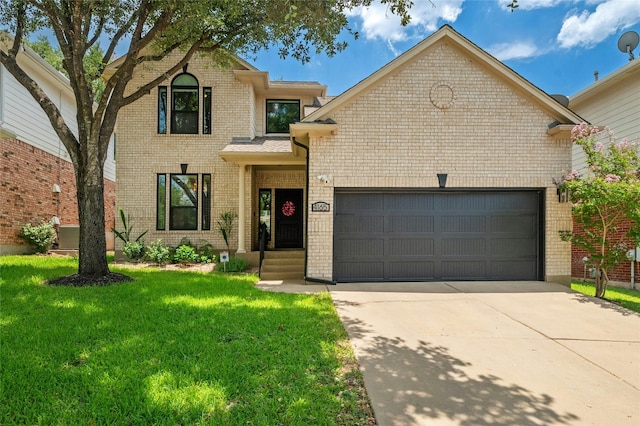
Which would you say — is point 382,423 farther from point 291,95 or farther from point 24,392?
point 291,95

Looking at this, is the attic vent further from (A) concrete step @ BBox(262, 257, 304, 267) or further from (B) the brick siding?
(B) the brick siding

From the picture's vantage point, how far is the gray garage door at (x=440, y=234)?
8844 mm

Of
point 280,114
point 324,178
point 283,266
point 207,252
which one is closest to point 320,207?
point 324,178

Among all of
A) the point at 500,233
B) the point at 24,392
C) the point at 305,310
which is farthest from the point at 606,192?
the point at 24,392

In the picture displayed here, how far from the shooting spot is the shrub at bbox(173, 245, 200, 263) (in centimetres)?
1114

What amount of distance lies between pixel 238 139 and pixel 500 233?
8937mm

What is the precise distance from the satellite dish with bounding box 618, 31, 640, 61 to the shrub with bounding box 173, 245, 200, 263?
1612 centimetres

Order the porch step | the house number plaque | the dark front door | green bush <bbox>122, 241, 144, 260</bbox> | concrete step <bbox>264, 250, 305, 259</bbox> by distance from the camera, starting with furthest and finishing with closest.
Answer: the dark front door
green bush <bbox>122, 241, 144, 260</bbox>
concrete step <bbox>264, 250, 305, 259</bbox>
the porch step
the house number plaque

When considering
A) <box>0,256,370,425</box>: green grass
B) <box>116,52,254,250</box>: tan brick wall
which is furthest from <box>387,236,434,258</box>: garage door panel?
<box>116,52,254,250</box>: tan brick wall

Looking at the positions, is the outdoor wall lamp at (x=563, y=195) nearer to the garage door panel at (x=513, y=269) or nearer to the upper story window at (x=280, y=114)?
the garage door panel at (x=513, y=269)

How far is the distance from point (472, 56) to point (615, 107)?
6554mm

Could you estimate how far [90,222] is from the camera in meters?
7.57

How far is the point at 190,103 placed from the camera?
12.5 meters

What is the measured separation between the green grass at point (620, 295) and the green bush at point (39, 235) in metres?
16.9
